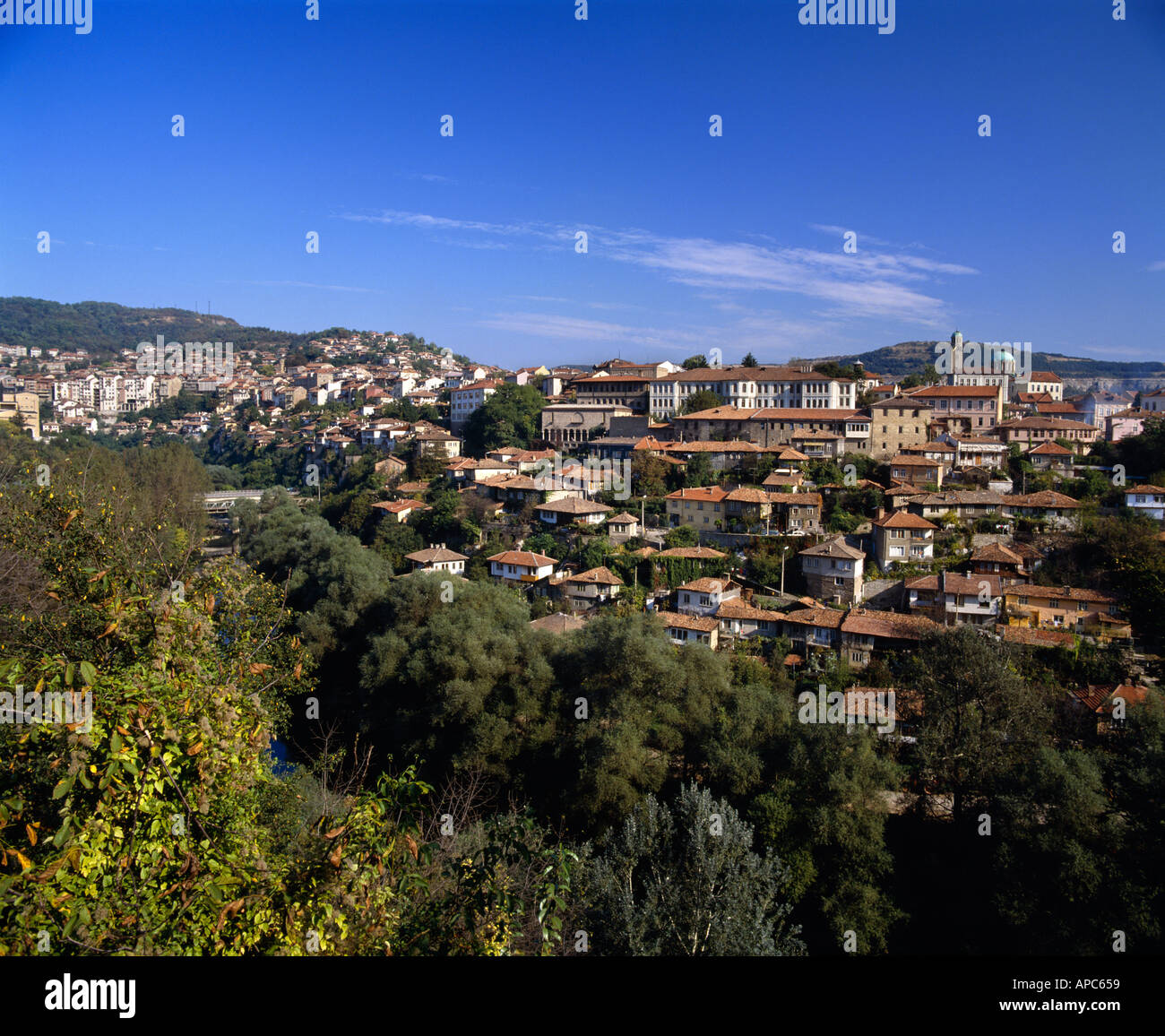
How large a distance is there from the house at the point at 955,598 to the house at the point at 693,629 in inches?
220

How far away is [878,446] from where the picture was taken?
30.3 metres

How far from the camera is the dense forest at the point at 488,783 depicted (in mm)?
2781

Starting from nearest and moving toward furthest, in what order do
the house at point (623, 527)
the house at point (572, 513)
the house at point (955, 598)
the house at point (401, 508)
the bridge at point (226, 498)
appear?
the house at point (955, 598), the house at point (623, 527), the house at point (572, 513), the house at point (401, 508), the bridge at point (226, 498)

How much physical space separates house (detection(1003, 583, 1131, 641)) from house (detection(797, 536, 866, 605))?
3.75m

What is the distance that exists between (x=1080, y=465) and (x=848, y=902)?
22921 millimetres

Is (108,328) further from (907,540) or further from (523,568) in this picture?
(907,540)

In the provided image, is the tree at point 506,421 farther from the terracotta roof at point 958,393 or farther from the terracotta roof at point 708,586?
the terracotta roof at point 708,586

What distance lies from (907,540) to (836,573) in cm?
266

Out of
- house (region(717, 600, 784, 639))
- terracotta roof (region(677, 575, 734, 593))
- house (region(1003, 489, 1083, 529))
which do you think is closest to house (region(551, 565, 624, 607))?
terracotta roof (region(677, 575, 734, 593))

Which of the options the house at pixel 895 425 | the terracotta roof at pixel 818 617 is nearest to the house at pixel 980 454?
the house at pixel 895 425

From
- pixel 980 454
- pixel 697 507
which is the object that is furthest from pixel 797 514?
pixel 980 454

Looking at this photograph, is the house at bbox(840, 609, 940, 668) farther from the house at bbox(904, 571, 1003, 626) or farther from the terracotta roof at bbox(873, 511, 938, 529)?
the terracotta roof at bbox(873, 511, 938, 529)

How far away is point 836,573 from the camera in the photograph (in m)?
21.3

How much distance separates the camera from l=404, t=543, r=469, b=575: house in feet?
83.4
